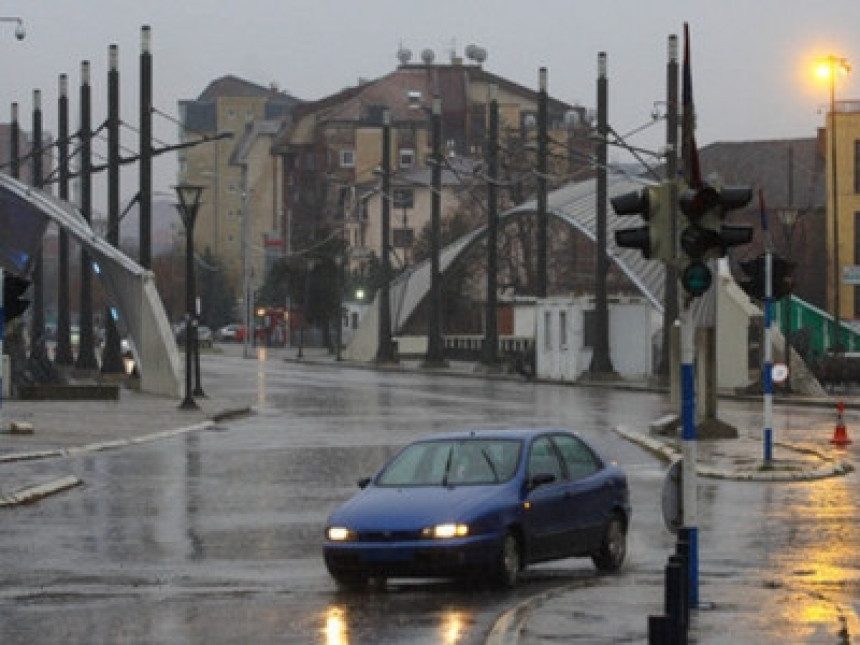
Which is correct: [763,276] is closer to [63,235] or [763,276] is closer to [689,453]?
[689,453]

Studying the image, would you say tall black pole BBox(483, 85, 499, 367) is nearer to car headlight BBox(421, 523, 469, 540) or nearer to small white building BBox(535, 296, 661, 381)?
small white building BBox(535, 296, 661, 381)

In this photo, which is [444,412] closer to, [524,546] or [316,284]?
[524,546]

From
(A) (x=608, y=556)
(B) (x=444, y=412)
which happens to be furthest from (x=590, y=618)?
(B) (x=444, y=412)

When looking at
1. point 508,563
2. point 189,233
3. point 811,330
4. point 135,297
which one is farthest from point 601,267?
point 508,563

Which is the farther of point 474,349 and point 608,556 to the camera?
point 474,349

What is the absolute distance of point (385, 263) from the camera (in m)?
97.1

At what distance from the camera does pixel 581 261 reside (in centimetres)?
12925

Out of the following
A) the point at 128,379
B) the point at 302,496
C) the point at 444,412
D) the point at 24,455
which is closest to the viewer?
the point at 302,496

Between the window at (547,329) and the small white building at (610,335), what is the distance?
0.39 meters

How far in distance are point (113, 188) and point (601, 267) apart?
17295mm

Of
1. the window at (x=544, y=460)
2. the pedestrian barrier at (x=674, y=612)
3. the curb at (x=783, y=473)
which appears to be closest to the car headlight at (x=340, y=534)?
the window at (x=544, y=460)

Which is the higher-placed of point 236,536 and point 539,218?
point 539,218

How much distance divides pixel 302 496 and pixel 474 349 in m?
80.5

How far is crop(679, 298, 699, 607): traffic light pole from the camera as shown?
15.2 meters
